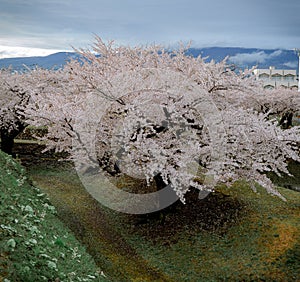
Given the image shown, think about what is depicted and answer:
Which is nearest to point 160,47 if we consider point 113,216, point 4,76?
point 113,216

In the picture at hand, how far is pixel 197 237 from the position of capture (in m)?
17.4

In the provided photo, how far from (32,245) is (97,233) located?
7.99m

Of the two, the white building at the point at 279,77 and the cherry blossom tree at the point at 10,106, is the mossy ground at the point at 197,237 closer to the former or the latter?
the cherry blossom tree at the point at 10,106

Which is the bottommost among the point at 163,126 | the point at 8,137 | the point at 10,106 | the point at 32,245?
the point at 8,137

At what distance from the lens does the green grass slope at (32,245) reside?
8273 mm

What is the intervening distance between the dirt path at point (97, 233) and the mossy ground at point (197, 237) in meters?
0.04

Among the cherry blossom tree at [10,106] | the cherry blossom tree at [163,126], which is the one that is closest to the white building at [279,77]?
the cherry blossom tree at [10,106]

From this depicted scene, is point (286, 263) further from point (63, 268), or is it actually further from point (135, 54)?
point (135, 54)

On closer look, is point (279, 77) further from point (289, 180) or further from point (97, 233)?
point (97, 233)

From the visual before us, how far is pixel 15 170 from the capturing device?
17.1 m

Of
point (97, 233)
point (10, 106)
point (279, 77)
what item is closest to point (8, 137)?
point (10, 106)

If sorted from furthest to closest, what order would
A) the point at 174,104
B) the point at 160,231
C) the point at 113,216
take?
the point at 113,216 < the point at 160,231 < the point at 174,104

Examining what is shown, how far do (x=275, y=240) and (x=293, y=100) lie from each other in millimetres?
41878

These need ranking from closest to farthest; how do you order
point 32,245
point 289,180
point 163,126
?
point 32,245, point 163,126, point 289,180
